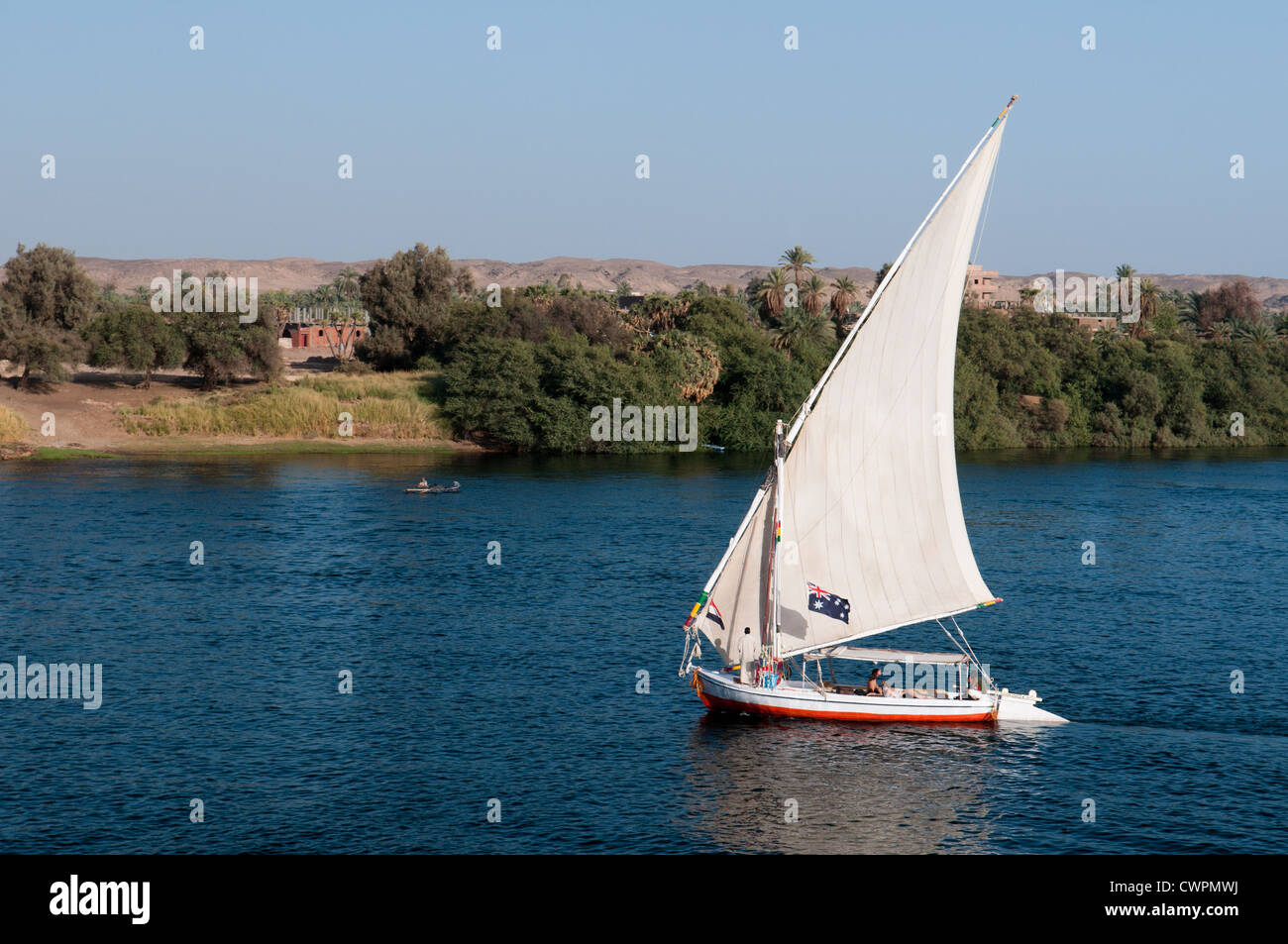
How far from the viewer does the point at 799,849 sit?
3381cm

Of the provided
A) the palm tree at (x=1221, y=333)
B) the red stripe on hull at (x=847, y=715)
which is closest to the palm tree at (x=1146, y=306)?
the palm tree at (x=1221, y=333)

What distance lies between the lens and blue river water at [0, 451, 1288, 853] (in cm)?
3547

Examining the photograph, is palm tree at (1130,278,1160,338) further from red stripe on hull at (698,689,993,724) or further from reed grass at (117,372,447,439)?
red stripe on hull at (698,689,993,724)

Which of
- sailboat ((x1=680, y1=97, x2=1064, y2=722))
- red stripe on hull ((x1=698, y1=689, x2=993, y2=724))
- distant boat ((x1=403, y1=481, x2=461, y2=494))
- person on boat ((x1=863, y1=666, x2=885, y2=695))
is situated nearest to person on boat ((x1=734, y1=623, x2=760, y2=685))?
sailboat ((x1=680, y1=97, x2=1064, y2=722))

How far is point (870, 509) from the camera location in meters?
42.9

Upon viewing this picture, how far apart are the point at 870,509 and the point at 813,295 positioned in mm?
124758

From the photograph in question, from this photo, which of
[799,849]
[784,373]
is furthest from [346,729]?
[784,373]

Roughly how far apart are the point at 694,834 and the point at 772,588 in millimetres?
10801

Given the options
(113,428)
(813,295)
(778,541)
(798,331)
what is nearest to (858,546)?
(778,541)

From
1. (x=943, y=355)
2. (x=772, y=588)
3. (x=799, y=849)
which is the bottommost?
(x=799, y=849)

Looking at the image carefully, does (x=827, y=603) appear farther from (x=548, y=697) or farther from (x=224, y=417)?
(x=224, y=417)

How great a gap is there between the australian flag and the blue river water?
3.65 meters
